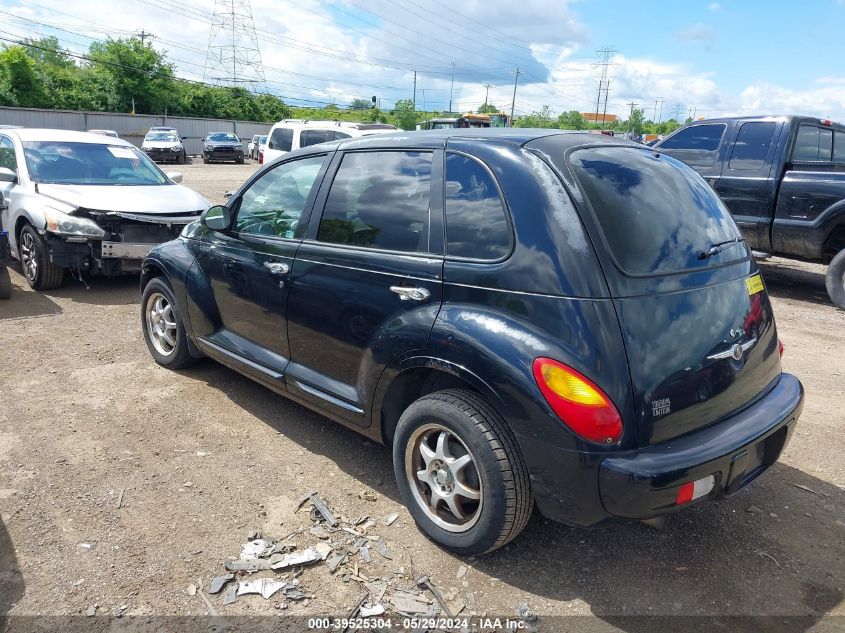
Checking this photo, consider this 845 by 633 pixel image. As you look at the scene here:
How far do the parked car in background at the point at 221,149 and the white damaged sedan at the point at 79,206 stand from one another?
2638 cm

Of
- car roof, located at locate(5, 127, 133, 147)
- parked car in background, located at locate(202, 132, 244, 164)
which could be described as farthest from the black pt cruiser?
parked car in background, located at locate(202, 132, 244, 164)

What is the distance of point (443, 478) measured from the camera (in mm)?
2965

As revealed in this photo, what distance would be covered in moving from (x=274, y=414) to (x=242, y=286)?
3.11ft

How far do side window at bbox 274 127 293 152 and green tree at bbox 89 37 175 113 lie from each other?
40.9 m

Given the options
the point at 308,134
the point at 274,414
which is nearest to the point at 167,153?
the point at 308,134

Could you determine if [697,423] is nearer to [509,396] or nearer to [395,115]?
[509,396]

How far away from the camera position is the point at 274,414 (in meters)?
4.46

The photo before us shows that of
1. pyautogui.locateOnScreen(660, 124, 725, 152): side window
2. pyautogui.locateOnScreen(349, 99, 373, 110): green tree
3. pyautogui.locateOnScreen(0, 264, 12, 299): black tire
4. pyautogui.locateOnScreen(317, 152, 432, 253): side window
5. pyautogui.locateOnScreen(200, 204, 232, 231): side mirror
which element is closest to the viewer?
pyautogui.locateOnScreen(317, 152, 432, 253): side window

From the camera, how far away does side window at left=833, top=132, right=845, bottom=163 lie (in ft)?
27.4

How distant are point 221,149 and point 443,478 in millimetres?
33475

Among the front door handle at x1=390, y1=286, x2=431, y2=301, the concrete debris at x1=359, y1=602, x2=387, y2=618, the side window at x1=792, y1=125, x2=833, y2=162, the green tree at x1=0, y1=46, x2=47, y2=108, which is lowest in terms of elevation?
the concrete debris at x1=359, y1=602, x2=387, y2=618

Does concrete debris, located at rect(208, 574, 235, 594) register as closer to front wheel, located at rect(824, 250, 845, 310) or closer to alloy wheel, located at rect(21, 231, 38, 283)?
alloy wheel, located at rect(21, 231, 38, 283)

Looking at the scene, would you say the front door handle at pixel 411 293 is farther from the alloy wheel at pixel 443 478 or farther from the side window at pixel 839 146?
the side window at pixel 839 146

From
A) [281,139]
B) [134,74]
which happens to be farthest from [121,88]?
[281,139]
